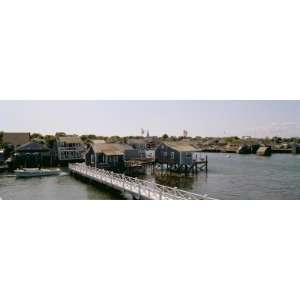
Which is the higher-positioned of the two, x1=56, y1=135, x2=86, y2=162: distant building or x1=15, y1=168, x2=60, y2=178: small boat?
x1=56, y1=135, x2=86, y2=162: distant building

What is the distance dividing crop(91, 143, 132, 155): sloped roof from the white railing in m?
0.93

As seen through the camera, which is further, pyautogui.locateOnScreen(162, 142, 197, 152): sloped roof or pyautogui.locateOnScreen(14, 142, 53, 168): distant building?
pyautogui.locateOnScreen(14, 142, 53, 168): distant building

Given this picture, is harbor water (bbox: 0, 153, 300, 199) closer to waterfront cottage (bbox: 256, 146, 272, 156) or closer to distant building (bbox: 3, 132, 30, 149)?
distant building (bbox: 3, 132, 30, 149)

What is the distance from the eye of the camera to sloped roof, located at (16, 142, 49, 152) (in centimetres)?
2052

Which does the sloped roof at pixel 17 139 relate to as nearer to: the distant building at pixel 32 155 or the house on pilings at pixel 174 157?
the distant building at pixel 32 155

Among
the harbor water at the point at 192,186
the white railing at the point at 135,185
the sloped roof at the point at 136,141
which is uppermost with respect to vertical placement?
the sloped roof at the point at 136,141

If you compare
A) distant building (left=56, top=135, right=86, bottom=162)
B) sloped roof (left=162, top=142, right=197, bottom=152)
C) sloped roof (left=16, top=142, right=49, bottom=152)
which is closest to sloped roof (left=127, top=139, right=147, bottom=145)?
sloped roof (left=162, top=142, right=197, bottom=152)

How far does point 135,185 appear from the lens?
1152 cm

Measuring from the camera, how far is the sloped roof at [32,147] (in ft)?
67.3

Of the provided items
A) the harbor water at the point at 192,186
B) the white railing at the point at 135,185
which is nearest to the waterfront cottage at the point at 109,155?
the white railing at the point at 135,185

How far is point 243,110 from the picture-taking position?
10.2 meters

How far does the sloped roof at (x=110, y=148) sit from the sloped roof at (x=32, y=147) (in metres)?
6.31

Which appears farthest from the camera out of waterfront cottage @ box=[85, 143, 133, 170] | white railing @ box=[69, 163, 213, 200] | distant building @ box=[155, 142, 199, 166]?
distant building @ box=[155, 142, 199, 166]

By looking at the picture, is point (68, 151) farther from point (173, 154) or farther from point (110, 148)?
point (110, 148)
